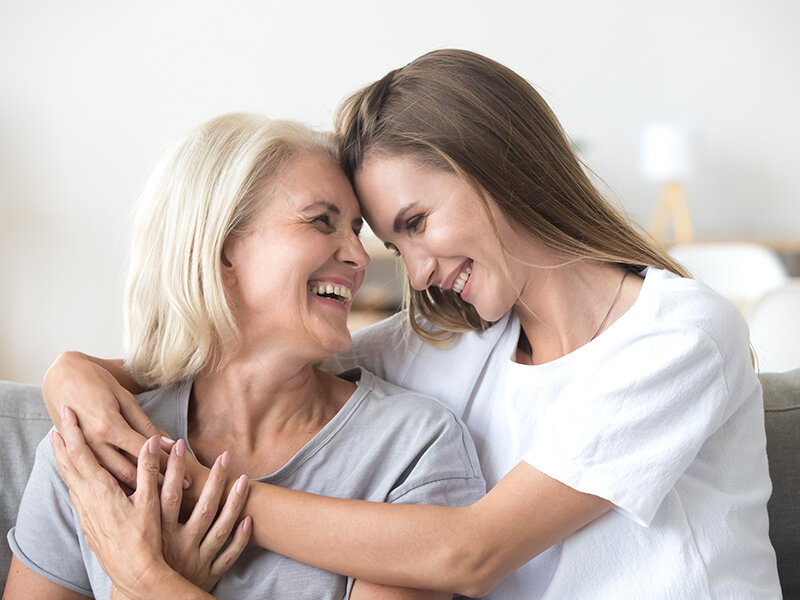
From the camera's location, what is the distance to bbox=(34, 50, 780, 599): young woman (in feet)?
3.93

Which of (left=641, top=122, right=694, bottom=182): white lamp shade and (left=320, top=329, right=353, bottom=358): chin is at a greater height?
(left=320, top=329, right=353, bottom=358): chin

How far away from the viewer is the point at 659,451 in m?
1.19

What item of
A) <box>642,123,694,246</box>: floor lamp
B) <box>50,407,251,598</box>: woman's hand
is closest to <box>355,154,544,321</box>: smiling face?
<box>50,407,251,598</box>: woman's hand

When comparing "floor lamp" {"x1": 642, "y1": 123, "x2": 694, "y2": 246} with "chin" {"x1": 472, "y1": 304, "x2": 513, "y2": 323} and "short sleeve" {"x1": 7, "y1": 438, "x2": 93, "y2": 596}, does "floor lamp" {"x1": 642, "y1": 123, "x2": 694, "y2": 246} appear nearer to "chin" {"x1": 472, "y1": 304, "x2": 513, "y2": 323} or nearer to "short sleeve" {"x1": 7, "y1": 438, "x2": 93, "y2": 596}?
"chin" {"x1": 472, "y1": 304, "x2": 513, "y2": 323}

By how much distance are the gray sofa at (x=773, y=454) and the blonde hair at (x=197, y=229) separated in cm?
32

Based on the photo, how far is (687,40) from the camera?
226 inches

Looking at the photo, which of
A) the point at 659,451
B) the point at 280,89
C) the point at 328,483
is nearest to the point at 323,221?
the point at 328,483

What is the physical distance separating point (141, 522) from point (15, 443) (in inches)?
19.9

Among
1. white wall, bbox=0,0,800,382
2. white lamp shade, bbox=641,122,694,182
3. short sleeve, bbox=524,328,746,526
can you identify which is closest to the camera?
short sleeve, bbox=524,328,746,526

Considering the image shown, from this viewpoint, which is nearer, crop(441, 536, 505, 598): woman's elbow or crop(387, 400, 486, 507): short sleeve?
crop(441, 536, 505, 598): woman's elbow

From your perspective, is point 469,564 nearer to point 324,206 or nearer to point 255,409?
point 255,409

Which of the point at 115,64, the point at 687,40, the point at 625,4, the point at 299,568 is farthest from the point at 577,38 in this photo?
the point at 299,568

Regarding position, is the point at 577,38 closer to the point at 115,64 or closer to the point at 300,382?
the point at 115,64

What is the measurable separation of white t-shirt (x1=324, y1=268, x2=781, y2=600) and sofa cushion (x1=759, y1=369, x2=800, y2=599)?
0.96 ft
